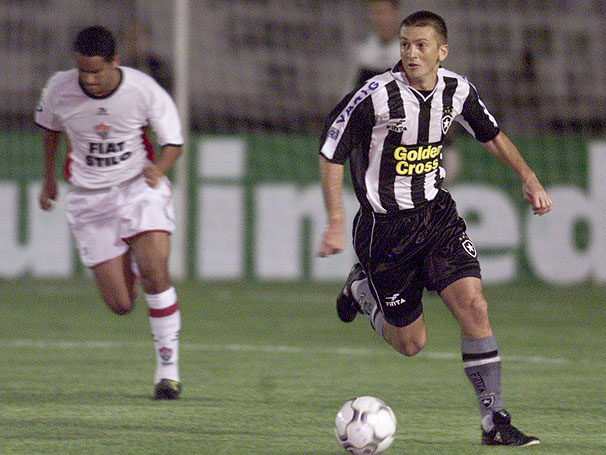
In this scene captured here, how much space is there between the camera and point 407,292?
5.54 meters

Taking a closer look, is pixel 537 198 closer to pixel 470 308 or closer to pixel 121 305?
pixel 470 308

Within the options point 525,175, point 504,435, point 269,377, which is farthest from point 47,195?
point 504,435

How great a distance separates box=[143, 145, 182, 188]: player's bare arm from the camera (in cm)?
642

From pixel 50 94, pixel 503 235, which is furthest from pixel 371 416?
pixel 503 235

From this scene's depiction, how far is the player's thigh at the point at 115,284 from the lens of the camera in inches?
263

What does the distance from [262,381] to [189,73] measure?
7.40 meters

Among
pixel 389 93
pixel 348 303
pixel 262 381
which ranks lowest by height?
pixel 262 381

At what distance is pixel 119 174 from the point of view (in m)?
6.61

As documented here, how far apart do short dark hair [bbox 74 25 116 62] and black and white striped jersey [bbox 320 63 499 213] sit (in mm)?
1392

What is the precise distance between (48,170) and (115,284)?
28.1 inches

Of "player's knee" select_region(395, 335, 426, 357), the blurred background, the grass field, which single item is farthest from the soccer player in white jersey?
the blurred background

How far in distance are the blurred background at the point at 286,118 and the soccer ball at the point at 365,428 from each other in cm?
635

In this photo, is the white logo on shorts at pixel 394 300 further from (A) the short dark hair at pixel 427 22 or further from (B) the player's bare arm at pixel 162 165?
(B) the player's bare arm at pixel 162 165

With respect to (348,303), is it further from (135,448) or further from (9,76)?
(9,76)
